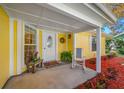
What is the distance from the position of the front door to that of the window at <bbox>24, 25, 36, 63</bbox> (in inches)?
48.5

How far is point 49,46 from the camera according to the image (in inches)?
321

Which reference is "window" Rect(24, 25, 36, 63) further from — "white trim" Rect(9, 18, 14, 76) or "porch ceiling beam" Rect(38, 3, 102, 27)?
"porch ceiling beam" Rect(38, 3, 102, 27)

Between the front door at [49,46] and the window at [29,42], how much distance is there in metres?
1.23

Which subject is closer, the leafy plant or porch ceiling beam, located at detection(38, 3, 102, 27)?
porch ceiling beam, located at detection(38, 3, 102, 27)

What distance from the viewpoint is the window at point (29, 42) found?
18.5ft

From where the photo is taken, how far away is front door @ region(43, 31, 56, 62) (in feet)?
25.2

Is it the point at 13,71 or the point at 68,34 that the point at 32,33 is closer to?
the point at 13,71

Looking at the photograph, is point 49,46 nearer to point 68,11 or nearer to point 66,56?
point 66,56

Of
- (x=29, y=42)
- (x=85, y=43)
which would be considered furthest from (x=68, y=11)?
(x=85, y=43)

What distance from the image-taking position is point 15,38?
4.77m

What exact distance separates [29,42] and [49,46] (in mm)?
2326

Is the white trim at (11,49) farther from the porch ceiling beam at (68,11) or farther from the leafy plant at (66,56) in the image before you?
the leafy plant at (66,56)

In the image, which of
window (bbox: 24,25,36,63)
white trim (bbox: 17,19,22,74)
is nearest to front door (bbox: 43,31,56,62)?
window (bbox: 24,25,36,63)

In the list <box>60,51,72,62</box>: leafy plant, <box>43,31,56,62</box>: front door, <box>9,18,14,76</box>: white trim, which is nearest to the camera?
<box>9,18,14,76</box>: white trim
